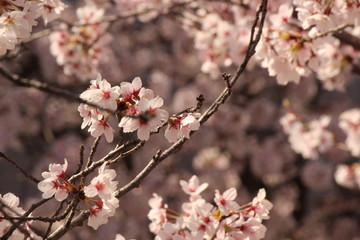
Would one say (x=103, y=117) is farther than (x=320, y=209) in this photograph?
No

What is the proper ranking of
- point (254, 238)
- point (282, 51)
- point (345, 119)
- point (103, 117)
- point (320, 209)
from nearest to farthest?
point (103, 117)
point (254, 238)
point (282, 51)
point (345, 119)
point (320, 209)

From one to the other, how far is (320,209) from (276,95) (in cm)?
164

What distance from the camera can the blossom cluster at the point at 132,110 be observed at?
1.65 m

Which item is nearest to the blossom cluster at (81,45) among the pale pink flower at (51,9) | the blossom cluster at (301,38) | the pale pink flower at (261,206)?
the blossom cluster at (301,38)

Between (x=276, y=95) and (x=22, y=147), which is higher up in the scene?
(x=276, y=95)

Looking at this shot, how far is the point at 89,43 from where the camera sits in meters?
3.65

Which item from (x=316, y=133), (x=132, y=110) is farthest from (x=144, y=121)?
(x=316, y=133)

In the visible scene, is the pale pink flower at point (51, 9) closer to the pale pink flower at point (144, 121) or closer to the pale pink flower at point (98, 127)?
the pale pink flower at point (98, 127)

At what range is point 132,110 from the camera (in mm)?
1678

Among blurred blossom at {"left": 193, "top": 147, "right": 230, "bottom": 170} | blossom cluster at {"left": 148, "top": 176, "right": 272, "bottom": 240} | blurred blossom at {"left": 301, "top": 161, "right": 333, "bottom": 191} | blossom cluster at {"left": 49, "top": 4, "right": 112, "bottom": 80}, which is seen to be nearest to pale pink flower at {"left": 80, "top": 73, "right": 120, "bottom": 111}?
blossom cluster at {"left": 148, "top": 176, "right": 272, "bottom": 240}

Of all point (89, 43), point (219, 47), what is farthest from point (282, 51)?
point (89, 43)

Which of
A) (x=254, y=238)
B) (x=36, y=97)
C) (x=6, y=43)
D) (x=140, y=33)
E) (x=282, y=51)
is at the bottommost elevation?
(x=254, y=238)

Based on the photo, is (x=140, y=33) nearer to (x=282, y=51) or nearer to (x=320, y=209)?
(x=320, y=209)

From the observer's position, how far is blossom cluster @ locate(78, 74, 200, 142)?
5.41ft
